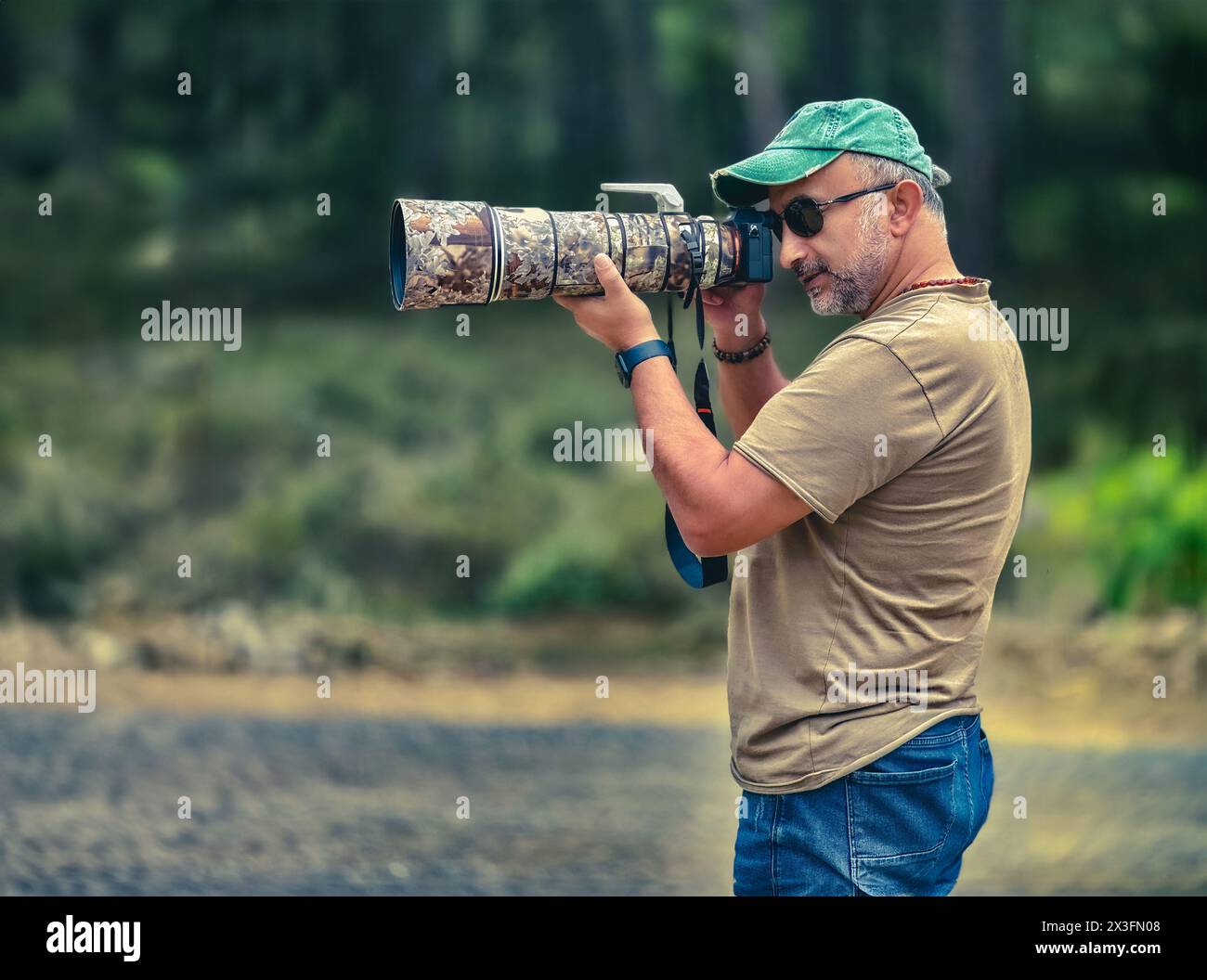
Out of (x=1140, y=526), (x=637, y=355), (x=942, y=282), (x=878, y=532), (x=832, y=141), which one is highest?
(x=832, y=141)

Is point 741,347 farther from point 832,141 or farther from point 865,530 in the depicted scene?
point 865,530

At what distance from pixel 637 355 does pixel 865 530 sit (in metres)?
0.45

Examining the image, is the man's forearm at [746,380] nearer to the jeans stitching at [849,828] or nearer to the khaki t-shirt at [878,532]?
the khaki t-shirt at [878,532]

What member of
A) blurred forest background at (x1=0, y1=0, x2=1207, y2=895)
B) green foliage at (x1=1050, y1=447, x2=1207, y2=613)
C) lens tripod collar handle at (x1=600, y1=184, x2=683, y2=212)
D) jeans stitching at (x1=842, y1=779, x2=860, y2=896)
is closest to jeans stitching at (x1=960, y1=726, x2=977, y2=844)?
jeans stitching at (x1=842, y1=779, x2=860, y2=896)

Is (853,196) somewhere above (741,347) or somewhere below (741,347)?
above

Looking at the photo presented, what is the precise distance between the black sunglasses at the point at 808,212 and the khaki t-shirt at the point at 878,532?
181 mm

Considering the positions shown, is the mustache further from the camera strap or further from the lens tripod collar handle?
the lens tripod collar handle

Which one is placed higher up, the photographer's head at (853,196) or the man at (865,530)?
the photographer's head at (853,196)

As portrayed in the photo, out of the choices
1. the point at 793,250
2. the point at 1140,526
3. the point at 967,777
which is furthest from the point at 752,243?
the point at 1140,526

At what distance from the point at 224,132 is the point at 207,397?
59.5 inches

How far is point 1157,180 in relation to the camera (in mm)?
7402

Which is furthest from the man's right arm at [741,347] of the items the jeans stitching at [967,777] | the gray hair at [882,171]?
the jeans stitching at [967,777]

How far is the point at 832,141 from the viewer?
2121mm

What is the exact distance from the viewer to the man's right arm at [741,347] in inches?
96.9
